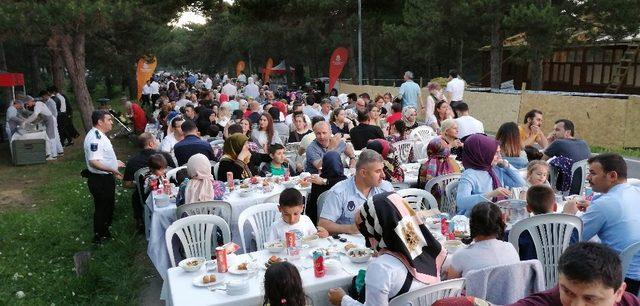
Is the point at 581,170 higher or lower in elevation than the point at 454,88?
lower

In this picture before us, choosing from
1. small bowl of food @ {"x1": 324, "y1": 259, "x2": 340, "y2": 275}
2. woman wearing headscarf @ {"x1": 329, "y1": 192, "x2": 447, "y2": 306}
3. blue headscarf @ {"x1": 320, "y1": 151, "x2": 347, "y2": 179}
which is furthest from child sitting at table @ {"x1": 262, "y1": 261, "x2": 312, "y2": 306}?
blue headscarf @ {"x1": 320, "y1": 151, "x2": 347, "y2": 179}

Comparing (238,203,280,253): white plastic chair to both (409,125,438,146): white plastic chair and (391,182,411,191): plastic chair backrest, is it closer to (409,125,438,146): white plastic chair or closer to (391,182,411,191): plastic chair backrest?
(391,182,411,191): plastic chair backrest

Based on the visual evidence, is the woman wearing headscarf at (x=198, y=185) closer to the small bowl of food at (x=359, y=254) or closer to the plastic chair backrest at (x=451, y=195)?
the small bowl of food at (x=359, y=254)

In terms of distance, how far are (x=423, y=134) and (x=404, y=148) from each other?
0.86 metres

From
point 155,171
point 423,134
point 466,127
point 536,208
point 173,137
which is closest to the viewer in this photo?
point 536,208

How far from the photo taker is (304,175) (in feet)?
22.9

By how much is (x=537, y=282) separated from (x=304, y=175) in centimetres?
415

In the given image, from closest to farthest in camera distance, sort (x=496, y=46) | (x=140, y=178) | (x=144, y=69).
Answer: (x=140, y=178)
(x=496, y=46)
(x=144, y=69)

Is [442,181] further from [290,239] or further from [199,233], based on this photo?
[199,233]

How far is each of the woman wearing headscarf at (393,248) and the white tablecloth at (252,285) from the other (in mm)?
772

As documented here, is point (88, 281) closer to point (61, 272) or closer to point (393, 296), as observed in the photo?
point (61, 272)

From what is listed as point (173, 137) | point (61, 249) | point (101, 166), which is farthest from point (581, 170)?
point (61, 249)

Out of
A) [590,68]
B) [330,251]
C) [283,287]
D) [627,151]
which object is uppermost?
[590,68]

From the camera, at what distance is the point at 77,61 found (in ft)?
47.4
